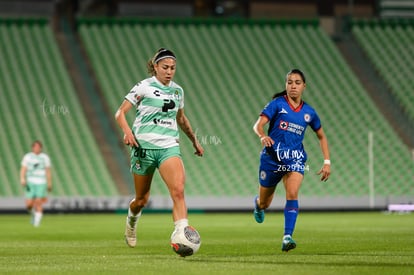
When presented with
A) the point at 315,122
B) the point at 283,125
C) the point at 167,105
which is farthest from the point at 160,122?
the point at 315,122

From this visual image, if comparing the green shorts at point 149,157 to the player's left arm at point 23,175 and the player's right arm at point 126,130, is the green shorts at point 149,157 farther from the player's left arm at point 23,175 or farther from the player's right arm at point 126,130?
the player's left arm at point 23,175

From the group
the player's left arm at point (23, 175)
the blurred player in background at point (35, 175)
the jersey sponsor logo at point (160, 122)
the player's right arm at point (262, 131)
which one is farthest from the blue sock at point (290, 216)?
the blurred player in background at point (35, 175)

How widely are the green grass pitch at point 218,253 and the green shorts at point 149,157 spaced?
1081 mm

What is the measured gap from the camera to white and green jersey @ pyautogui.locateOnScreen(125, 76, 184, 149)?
39.3 ft

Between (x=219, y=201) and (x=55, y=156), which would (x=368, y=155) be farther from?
(x=55, y=156)

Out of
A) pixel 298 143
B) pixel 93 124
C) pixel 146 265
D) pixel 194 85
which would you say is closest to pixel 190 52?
pixel 194 85

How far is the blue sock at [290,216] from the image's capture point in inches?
513

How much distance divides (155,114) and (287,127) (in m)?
2.54

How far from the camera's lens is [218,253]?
12875 millimetres

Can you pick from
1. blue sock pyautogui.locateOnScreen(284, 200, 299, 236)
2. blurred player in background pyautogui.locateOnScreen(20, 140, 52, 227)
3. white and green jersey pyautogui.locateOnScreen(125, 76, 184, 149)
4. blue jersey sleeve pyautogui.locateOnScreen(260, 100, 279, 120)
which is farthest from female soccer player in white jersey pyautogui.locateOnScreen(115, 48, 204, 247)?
blurred player in background pyautogui.locateOnScreen(20, 140, 52, 227)

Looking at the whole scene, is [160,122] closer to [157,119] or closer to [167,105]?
[157,119]

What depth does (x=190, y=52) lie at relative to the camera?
38312 mm

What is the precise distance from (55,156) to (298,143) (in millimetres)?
20371

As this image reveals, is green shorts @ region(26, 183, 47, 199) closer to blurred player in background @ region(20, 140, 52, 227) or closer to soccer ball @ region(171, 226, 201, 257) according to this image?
blurred player in background @ region(20, 140, 52, 227)
